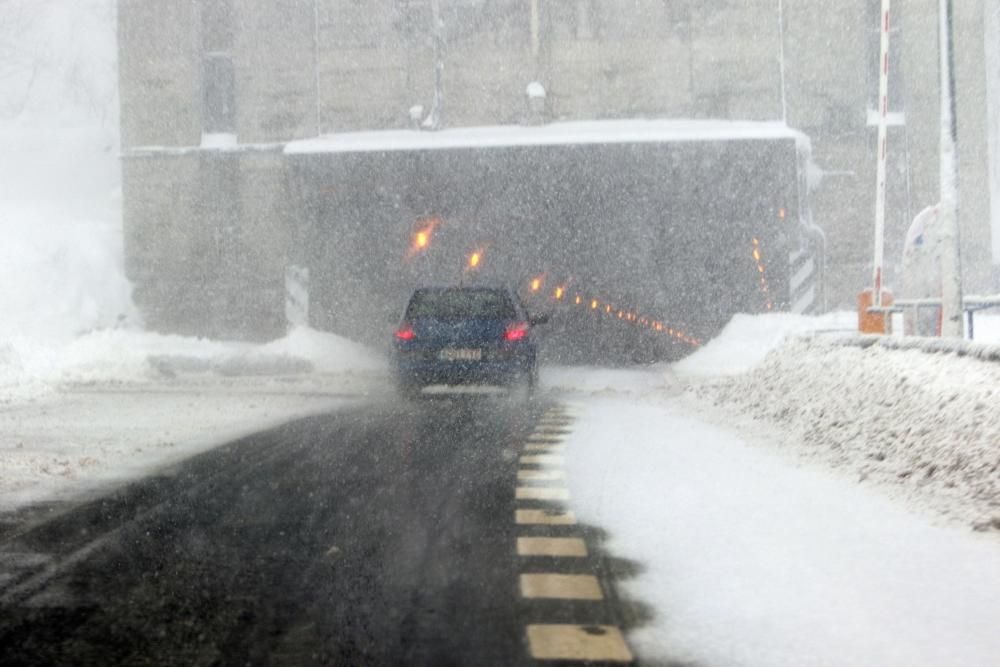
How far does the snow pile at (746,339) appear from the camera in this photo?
21.3 m

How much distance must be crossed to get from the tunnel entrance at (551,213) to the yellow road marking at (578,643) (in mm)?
19722

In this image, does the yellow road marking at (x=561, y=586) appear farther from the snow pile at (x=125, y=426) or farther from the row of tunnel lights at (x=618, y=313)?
the row of tunnel lights at (x=618, y=313)

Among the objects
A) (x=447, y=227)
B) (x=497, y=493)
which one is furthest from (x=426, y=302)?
(x=447, y=227)

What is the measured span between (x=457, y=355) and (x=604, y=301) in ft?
70.5

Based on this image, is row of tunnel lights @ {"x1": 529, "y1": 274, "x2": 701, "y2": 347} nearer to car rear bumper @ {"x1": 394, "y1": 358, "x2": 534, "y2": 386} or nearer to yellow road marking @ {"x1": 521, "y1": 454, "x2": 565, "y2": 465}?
car rear bumper @ {"x1": 394, "y1": 358, "x2": 534, "y2": 386}

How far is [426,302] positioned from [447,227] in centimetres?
1103

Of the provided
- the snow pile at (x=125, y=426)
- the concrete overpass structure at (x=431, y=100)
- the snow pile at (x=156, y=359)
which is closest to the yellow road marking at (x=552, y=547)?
the snow pile at (x=125, y=426)

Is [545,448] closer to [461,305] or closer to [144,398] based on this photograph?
[461,305]

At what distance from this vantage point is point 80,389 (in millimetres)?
17719

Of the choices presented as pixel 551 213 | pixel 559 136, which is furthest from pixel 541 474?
pixel 551 213

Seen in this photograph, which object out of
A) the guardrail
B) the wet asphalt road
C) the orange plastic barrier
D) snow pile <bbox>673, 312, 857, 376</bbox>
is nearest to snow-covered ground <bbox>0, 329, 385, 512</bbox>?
the wet asphalt road

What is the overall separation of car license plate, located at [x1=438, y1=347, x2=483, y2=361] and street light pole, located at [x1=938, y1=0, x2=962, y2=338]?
5.97 metres

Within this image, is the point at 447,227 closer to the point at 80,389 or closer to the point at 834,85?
the point at 834,85

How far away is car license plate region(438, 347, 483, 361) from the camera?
16.0 metres
